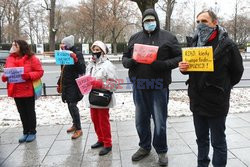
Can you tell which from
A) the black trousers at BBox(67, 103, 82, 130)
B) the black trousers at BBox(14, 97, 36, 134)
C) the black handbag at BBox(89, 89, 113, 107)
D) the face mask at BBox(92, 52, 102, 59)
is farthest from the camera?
the black trousers at BBox(67, 103, 82, 130)

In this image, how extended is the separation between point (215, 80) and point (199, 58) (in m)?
0.31

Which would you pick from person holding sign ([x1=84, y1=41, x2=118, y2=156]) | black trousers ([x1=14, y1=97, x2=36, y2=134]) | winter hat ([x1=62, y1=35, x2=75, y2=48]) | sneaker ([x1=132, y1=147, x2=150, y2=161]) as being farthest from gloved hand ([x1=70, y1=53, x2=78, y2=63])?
sneaker ([x1=132, y1=147, x2=150, y2=161])

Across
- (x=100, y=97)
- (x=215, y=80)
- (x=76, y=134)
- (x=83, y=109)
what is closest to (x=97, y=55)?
(x=100, y=97)

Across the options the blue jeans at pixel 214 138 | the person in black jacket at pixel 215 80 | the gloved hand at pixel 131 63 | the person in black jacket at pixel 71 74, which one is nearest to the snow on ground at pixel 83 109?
the person in black jacket at pixel 71 74

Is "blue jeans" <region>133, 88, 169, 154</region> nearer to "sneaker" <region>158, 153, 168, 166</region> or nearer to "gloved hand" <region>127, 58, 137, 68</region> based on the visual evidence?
"sneaker" <region>158, 153, 168, 166</region>

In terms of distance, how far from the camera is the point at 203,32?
11.1 feet

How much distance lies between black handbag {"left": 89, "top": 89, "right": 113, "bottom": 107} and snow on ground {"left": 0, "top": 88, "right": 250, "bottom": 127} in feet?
7.55

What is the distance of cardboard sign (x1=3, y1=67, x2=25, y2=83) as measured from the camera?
5148 mm

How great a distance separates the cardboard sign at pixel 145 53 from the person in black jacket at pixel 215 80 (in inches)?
18.9

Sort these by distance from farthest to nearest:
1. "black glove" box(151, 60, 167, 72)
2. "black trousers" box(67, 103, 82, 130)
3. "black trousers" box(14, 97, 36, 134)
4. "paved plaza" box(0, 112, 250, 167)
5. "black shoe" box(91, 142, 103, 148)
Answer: "black trousers" box(67, 103, 82, 130), "black trousers" box(14, 97, 36, 134), "black shoe" box(91, 142, 103, 148), "paved plaza" box(0, 112, 250, 167), "black glove" box(151, 60, 167, 72)

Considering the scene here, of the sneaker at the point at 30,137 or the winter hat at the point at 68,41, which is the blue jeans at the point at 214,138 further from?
the sneaker at the point at 30,137

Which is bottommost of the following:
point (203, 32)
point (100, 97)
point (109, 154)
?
point (109, 154)

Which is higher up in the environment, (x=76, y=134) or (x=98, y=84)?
(x=98, y=84)

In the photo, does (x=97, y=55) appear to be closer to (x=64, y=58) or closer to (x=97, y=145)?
(x=64, y=58)
